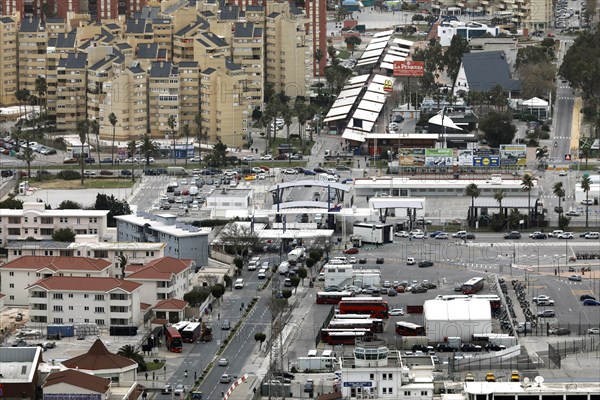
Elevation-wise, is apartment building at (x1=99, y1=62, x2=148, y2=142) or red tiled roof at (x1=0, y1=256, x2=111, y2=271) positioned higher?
apartment building at (x1=99, y1=62, x2=148, y2=142)

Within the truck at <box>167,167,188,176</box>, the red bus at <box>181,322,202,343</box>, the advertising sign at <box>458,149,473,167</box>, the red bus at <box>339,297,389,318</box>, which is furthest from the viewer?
the truck at <box>167,167,188,176</box>

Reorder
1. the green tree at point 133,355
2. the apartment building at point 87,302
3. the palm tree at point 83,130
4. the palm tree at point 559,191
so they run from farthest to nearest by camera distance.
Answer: the palm tree at point 83,130 < the palm tree at point 559,191 < the apartment building at point 87,302 < the green tree at point 133,355

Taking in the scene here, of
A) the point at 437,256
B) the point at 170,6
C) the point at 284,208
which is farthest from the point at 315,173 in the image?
the point at 170,6

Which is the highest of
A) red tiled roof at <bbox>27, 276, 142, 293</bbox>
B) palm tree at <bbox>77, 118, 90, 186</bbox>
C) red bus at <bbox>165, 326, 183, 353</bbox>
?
palm tree at <bbox>77, 118, 90, 186</bbox>

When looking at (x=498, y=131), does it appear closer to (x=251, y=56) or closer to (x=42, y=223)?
(x=251, y=56)

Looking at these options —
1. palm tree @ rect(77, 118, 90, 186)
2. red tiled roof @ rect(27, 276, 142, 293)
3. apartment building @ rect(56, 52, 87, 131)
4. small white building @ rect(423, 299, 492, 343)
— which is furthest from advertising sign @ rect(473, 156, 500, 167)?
red tiled roof @ rect(27, 276, 142, 293)

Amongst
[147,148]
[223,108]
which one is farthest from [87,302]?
[223,108]

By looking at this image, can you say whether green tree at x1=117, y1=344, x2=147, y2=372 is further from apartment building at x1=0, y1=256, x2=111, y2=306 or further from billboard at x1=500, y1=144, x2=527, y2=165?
billboard at x1=500, y1=144, x2=527, y2=165

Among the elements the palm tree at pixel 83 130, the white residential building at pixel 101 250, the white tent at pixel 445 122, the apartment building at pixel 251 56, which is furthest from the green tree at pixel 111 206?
the apartment building at pixel 251 56

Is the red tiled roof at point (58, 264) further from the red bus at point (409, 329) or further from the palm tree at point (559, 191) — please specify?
the palm tree at point (559, 191)
